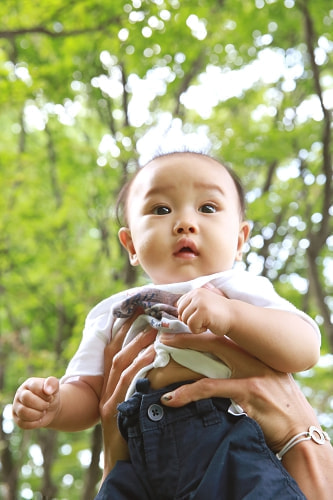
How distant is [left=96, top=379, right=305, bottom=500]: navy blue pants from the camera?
1.36 meters

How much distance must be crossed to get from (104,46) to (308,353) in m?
4.50

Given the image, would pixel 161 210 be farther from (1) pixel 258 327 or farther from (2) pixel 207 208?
(1) pixel 258 327

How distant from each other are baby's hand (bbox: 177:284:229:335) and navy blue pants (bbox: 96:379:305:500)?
23cm

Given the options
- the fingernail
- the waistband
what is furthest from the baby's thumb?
the fingernail

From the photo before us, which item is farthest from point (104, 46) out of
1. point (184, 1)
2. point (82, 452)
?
point (82, 452)

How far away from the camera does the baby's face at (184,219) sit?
1.72m

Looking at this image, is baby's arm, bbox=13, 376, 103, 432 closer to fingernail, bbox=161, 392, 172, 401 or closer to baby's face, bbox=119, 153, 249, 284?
fingernail, bbox=161, 392, 172, 401

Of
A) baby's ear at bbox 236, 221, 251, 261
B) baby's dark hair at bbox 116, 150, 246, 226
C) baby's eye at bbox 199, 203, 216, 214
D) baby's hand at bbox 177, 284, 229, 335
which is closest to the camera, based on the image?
baby's hand at bbox 177, 284, 229, 335

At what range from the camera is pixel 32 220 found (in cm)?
704

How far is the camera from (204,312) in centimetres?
134

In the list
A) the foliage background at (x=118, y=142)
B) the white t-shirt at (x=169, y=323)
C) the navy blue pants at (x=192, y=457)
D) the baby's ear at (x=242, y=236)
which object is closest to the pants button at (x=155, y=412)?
the navy blue pants at (x=192, y=457)

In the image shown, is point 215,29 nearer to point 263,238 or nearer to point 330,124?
point 330,124

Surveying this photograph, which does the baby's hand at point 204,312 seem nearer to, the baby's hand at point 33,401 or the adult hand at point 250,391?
the adult hand at point 250,391

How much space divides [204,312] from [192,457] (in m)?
0.39
